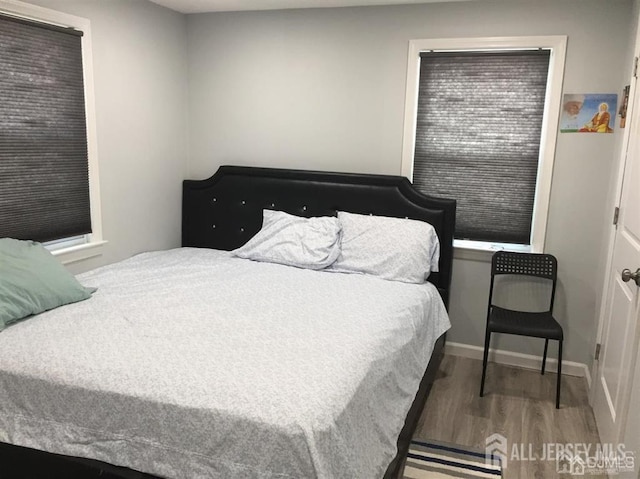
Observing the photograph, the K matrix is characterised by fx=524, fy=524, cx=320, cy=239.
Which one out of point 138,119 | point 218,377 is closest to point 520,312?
point 218,377

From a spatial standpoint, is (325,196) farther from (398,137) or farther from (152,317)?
(152,317)

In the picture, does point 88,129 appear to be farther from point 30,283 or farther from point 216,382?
point 216,382

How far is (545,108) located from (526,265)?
0.97 meters

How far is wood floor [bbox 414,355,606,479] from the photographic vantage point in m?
2.62

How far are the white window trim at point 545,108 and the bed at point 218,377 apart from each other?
890 millimetres

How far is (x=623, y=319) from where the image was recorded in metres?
2.36

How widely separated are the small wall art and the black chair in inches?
31.2

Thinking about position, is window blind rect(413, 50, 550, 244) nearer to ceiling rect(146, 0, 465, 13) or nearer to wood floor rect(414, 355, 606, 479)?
ceiling rect(146, 0, 465, 13)

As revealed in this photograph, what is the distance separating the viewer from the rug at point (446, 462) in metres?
2.37

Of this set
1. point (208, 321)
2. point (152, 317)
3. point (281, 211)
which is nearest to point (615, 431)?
point (208, 321)

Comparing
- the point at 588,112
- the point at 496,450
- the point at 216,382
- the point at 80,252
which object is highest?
the point at 588,112

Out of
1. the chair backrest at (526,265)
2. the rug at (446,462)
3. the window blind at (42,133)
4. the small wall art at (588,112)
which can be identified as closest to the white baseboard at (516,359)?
the chair backrest at (526,265)

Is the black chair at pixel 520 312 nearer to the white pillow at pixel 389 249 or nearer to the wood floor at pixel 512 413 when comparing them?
the wood floor at pixel 512 413

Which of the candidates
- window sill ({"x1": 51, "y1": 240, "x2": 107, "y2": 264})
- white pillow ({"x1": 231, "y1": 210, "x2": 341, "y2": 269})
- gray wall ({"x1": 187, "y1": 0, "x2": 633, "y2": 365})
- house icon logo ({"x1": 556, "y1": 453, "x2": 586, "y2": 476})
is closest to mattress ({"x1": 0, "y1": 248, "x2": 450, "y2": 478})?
window sill ({"x1": 51, "y1": 240, "x2": 107, "y2": 264})
